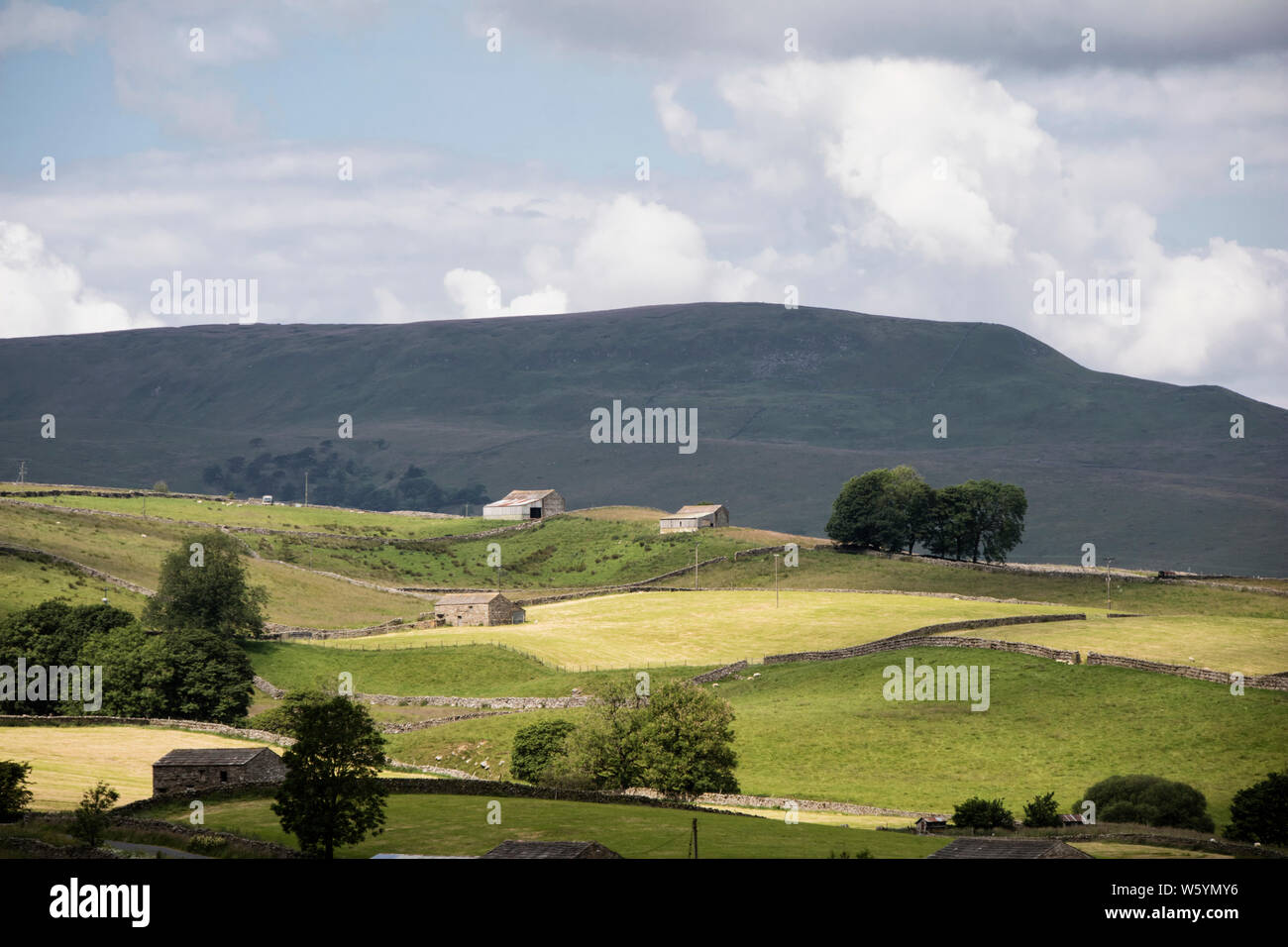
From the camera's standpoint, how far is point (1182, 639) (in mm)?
88312

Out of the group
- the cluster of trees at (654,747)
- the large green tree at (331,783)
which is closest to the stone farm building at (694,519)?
the cluster of trees at (654,747)

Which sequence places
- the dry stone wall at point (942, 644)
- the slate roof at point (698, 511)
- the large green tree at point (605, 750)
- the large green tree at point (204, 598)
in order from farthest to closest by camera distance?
1. the slate roof at point (698, 511)
2. the large green tree at point (204, 598)
3. the dry stone wall at point (942, 644)
4. the large green tree at point (605, 750)

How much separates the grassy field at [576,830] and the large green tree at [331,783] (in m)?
1.08

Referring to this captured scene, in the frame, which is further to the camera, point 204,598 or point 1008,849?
point 204,598

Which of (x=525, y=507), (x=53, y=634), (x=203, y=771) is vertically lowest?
(x=203, y=771)

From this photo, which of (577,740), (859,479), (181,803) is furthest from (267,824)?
(859,479)

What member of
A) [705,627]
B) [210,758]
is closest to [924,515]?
[705,627]

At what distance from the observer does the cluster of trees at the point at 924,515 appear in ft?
493

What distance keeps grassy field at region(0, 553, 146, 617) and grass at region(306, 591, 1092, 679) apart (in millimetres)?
17014

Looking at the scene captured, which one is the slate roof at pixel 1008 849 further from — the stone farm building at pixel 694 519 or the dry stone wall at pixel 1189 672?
the stone farm building at pixel 694 519

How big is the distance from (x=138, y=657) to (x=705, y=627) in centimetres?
4426

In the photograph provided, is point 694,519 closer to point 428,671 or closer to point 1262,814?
point 428,671

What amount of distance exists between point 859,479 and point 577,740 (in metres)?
93.3
